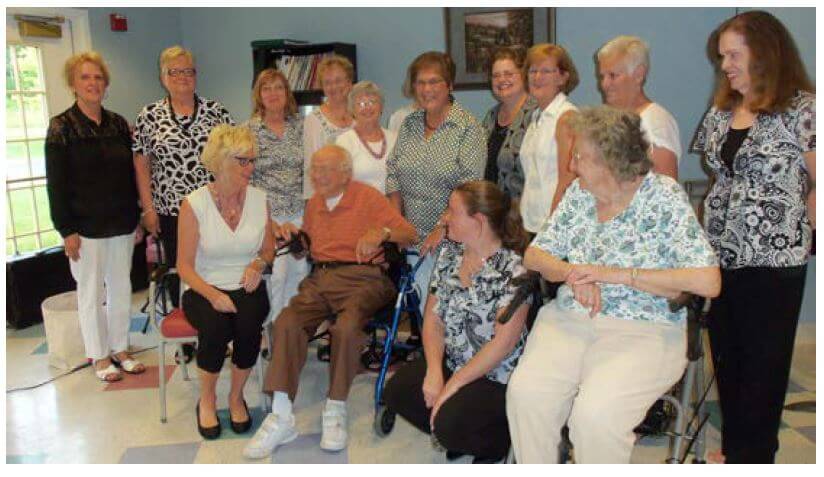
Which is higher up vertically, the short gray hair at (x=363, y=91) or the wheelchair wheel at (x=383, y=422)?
the short gray hair at (x=363, y=91)

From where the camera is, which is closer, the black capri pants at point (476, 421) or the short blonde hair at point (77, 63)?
the black capri pants at point (476, 421)

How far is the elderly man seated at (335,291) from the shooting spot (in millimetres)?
2711

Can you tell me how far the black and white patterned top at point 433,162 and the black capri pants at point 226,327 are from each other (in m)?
0.76

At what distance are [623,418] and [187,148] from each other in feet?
7.36

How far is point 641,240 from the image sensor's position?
6.54 ft

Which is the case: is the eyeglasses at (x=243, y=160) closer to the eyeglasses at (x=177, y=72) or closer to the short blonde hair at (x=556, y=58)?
the eyeglasses at (x=177, y=72)

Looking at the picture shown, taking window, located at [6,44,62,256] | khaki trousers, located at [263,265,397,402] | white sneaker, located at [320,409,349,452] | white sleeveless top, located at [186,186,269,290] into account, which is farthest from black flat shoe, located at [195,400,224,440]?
window, located at [6,44,62,256]

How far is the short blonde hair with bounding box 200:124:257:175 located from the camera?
2791mm

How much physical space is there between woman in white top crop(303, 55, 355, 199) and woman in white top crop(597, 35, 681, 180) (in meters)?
1.44

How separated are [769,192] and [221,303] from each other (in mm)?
1875

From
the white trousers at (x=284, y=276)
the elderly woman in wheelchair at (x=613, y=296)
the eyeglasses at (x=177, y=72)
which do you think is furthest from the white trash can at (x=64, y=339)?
the elderly woman in wheelchair at (x=613, y=296)

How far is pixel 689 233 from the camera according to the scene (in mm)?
1934

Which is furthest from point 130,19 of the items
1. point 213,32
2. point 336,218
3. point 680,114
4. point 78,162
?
point 680,114

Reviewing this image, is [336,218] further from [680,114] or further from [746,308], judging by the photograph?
[680,114]
